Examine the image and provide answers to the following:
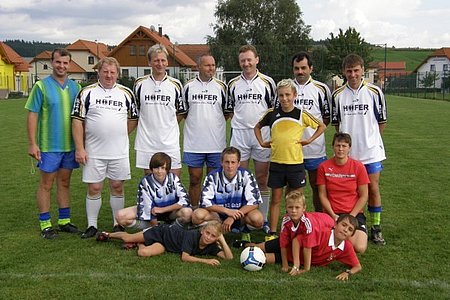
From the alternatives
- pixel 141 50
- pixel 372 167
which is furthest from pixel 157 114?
pixel 141 50

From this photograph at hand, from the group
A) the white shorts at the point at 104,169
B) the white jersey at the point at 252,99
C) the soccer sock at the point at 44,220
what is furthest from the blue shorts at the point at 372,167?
the soccer sock at the point at 44,220

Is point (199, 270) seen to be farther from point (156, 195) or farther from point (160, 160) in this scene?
point (160, 160)

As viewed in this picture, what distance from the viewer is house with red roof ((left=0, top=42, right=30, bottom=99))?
174 feet

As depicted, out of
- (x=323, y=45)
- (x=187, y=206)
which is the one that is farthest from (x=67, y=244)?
(x=323, y=45)

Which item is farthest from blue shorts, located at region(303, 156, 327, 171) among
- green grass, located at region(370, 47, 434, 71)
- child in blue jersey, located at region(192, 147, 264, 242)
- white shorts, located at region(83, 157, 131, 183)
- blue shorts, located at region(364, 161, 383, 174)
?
green grass, located at region(370, 47, 434, 71)

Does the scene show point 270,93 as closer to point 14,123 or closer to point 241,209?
point 241,209

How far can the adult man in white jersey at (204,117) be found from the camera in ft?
18.3

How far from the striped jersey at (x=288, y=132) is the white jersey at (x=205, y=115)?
72 centimetres

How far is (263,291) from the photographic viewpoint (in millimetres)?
3859

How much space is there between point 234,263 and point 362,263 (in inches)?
45.2

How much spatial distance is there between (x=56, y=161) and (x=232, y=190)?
1.90 meters

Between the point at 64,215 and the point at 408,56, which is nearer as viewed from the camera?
the point at 64,215

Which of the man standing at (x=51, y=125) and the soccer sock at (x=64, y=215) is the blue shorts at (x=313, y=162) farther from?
the soccer sock at (x=64, y=215)

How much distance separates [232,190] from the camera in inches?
203
